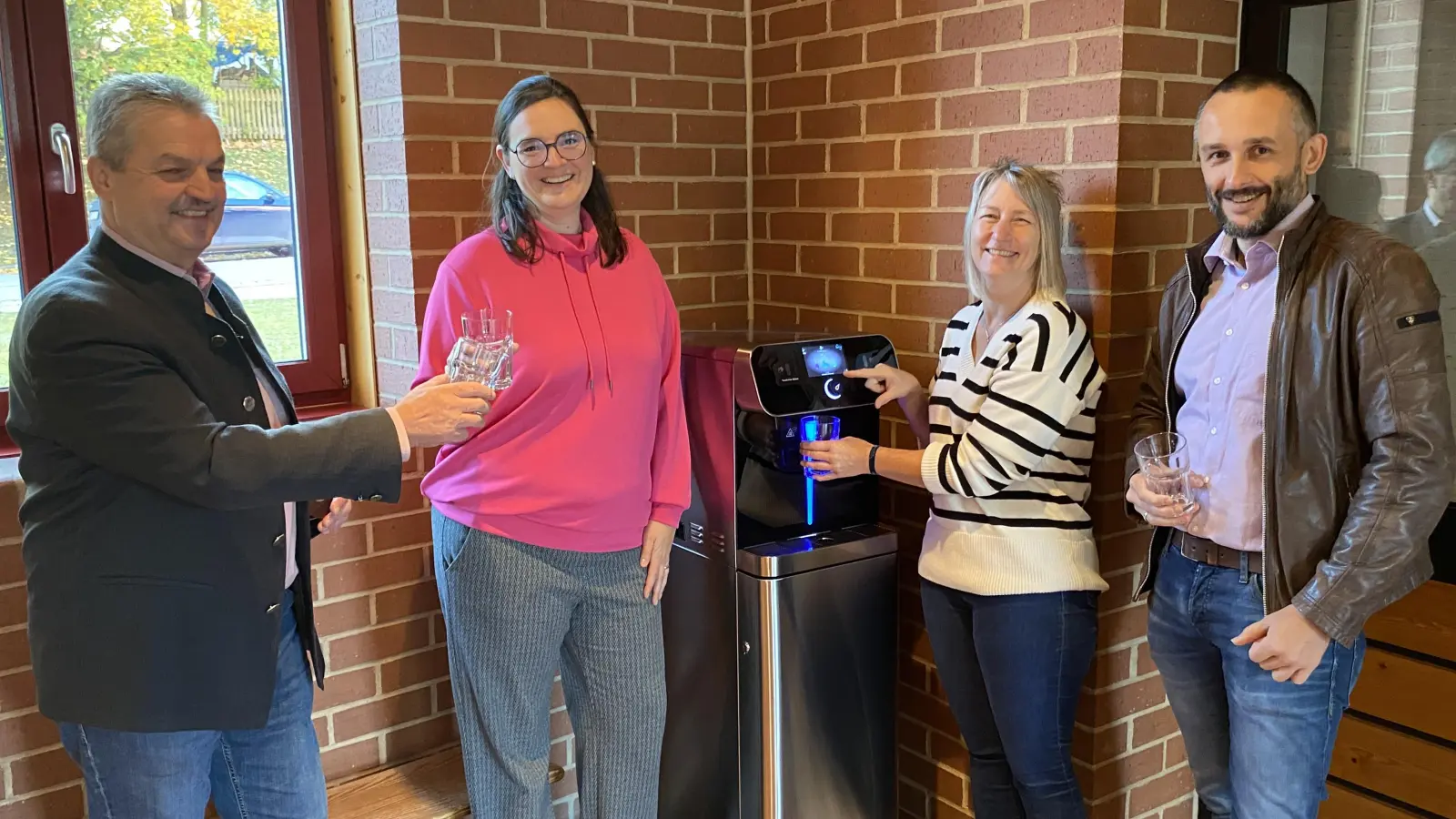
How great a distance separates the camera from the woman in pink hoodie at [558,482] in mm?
1973

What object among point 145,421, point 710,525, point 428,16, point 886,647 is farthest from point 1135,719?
point 428,16

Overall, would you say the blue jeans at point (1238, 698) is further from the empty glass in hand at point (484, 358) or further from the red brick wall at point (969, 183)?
the empty glass in hand at point (484, 358)

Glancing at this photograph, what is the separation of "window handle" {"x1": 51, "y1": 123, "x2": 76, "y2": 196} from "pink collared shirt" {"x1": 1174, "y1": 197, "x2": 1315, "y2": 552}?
87.9 inches

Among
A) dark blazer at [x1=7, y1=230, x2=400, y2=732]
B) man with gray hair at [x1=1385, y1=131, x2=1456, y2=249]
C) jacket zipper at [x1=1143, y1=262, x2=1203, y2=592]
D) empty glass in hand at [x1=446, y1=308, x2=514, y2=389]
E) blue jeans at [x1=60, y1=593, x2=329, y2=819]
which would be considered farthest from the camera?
man with gray hair at [x1=1385, y1=131, x2=1456, y2=249]

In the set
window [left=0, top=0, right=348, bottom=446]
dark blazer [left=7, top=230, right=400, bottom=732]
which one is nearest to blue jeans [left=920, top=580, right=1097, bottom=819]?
dark blazer [left=7, top=230, right=400, bottom=732]

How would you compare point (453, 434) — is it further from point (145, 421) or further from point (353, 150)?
point (353, 150)

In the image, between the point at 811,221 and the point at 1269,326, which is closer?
the point at 1269,326

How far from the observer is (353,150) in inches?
102

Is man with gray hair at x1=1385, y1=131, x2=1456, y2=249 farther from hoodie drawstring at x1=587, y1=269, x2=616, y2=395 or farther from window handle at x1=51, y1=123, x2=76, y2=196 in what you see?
window handle at x1=51, y1=123, x2=76, y2=196

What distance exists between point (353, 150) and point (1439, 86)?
229 cm

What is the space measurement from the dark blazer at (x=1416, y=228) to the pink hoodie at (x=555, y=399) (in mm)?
1490

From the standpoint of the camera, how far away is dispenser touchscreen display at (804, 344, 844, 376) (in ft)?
7.43

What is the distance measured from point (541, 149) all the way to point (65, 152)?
3.64 ft

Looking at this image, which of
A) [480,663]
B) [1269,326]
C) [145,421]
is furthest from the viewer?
[480,663]
